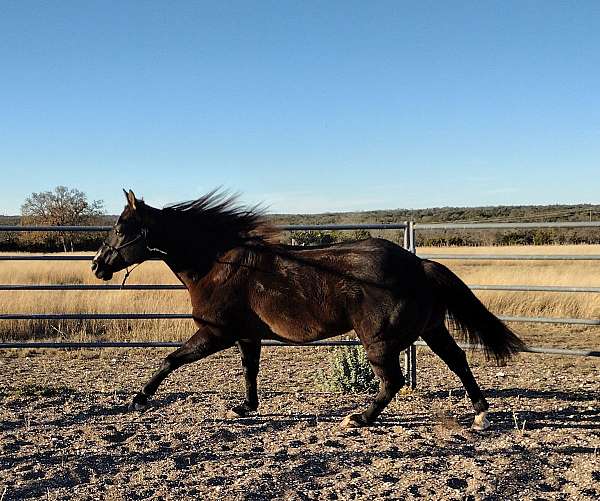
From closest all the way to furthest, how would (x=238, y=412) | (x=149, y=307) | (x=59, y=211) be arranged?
(x=238, y=412) < (x=149, y=307) < (x=59, y=211)

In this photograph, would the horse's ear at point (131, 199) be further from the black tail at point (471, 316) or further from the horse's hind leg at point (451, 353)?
the horse's hind leg at point (451, 353)

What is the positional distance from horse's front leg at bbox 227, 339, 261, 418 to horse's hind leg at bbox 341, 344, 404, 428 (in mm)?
873

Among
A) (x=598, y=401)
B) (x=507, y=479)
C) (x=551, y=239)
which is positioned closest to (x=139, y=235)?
(x=507, y=479)

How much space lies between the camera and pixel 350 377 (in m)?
6.12

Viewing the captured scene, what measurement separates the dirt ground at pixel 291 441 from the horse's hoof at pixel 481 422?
72mm

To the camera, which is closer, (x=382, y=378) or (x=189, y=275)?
(x=382, y=378)

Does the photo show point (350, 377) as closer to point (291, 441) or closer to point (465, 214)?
point (291, 441)

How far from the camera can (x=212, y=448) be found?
14.3 ft

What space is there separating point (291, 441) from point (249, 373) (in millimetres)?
880

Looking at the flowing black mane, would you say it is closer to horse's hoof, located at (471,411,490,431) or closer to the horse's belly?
the horse's belly

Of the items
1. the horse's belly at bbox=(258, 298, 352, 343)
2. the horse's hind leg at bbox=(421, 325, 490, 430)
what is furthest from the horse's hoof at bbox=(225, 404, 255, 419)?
the horse's hind leg at bbox=(421, 325, 490, 430)

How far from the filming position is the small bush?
→ 606 centimetres

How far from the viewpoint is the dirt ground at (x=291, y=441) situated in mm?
3613

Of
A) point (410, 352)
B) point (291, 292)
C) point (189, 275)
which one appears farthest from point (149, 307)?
point (291, 292)
